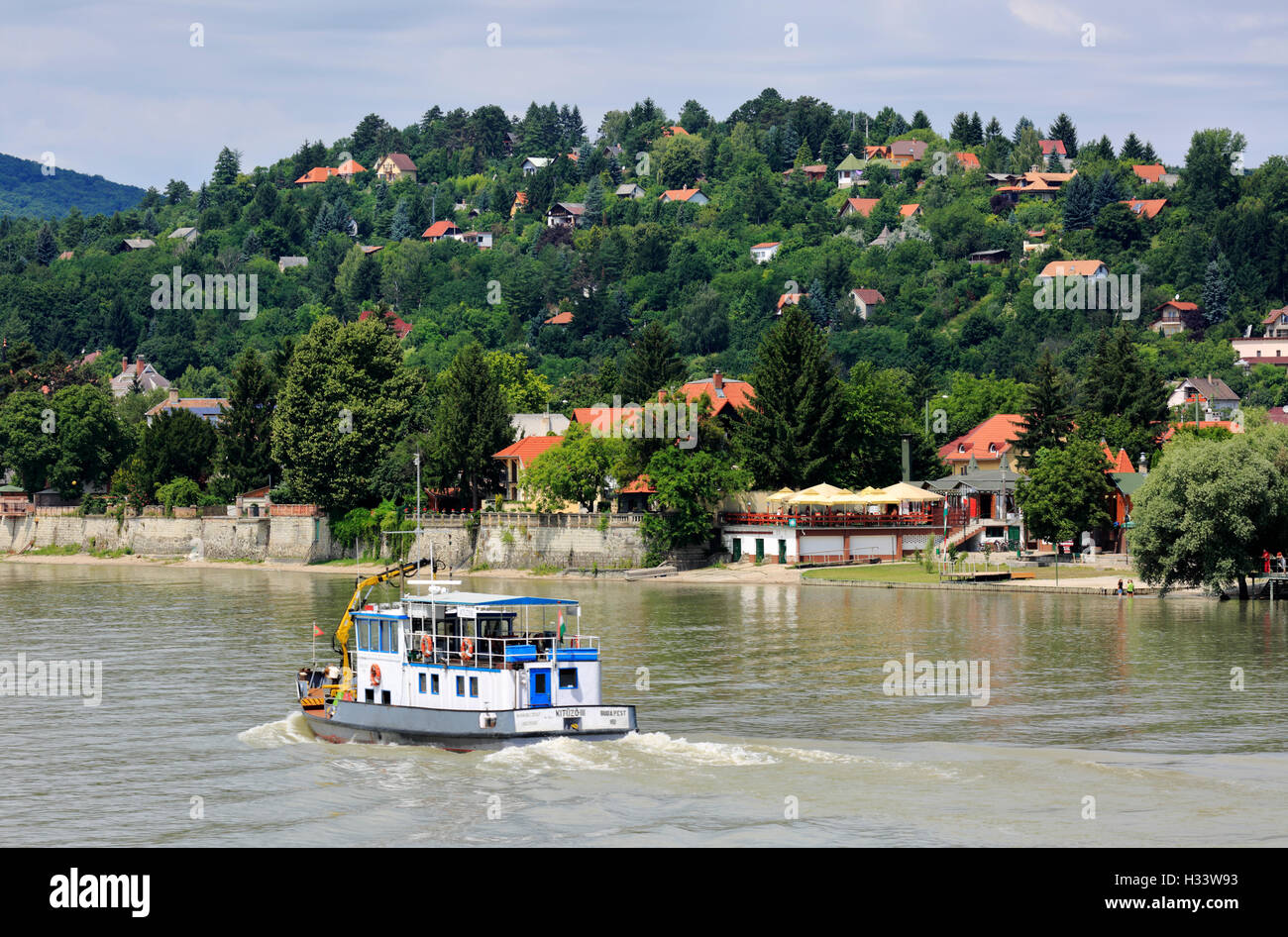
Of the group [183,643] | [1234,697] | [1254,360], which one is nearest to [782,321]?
[183,643]

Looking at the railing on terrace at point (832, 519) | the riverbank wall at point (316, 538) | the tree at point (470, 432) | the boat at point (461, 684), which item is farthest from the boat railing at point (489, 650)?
the tree at point (470, 432)

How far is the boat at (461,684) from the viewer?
133 feet

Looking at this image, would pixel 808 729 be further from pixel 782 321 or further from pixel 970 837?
pixel 782 321

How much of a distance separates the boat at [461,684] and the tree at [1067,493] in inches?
2038

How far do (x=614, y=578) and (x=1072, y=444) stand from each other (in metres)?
28.5

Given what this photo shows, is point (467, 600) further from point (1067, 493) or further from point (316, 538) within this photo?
point (316, 538)

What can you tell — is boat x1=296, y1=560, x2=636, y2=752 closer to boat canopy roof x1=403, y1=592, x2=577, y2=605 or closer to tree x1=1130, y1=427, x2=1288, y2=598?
boat canopy roof x1=403, y1=592, x2=577, y2=605

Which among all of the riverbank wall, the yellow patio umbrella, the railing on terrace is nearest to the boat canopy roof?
the riverbank wall

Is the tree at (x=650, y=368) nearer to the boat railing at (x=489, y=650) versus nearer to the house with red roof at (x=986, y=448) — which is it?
the house with red roof at (x=986, y=448)

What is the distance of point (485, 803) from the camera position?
3525 centimetres

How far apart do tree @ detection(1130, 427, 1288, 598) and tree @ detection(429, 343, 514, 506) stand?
48994 mm

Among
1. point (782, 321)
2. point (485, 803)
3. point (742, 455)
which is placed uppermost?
point (782, 321)

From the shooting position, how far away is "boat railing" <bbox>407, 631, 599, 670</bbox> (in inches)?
1647

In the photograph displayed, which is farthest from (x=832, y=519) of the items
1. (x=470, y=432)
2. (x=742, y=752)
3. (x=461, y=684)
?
(x=742, y=752)
